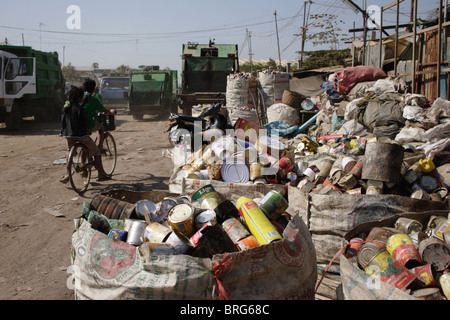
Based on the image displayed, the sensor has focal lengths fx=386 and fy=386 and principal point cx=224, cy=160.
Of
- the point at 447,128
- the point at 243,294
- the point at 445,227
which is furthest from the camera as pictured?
the point at 447,128

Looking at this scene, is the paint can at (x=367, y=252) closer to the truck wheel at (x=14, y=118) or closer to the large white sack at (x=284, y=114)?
the large white sack at (x=284, y=114)

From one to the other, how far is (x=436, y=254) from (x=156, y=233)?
5.44ft

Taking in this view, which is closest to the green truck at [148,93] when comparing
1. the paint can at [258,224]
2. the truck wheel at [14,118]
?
the truck wheel at [14,118]

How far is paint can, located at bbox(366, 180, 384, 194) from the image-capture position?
324 centimetres

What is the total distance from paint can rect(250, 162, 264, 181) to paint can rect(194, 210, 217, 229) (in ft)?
4.55

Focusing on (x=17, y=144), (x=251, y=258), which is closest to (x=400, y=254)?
(x=251, y=258)

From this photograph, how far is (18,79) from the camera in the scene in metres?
13.0

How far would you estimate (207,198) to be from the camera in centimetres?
264

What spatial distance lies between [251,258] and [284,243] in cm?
21

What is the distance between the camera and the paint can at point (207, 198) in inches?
101

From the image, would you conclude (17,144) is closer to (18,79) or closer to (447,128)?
(18,79)

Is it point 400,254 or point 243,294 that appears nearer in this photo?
point 243,294

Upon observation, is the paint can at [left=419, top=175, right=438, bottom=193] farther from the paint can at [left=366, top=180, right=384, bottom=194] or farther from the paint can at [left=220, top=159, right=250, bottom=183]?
the paint can at [left=220, top=159, right=250, bottom=183]

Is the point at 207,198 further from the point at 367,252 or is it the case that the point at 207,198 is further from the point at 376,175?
the point at 376,175
